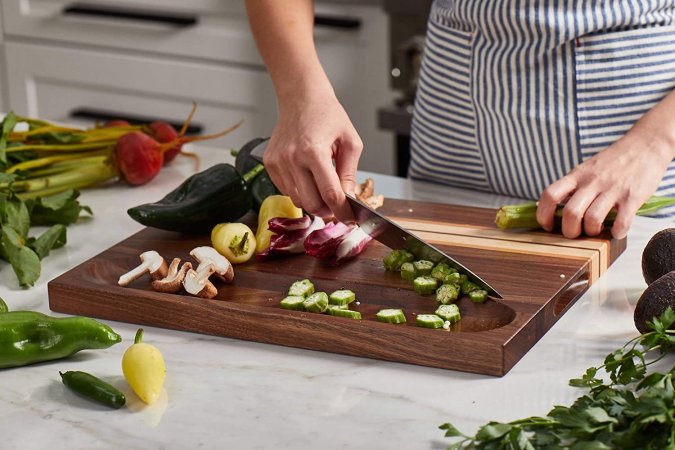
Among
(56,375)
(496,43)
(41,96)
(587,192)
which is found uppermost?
(496,43)

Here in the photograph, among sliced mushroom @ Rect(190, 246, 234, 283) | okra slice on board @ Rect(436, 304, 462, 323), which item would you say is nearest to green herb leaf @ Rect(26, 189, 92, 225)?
sliced mushroom @ Rect(190, 246, 234, 283)

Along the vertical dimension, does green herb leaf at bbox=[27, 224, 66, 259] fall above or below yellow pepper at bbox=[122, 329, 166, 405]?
below

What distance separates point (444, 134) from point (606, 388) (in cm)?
91

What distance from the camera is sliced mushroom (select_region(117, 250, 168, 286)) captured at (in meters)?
1.44

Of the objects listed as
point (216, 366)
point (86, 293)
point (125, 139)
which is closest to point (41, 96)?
point (125, 139)

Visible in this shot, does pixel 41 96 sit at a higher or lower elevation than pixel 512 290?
lower

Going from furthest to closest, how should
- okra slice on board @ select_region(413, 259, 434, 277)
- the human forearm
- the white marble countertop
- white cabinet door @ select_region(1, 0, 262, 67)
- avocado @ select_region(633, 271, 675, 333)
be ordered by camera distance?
white cabinet door @ select_region(1, 0, 262, 67)
the human forearm
okra slice on board @ select_region(413, 259, 434, 277)
avocado @ select_region(633, 271, 675, 333)
the white marble countertop

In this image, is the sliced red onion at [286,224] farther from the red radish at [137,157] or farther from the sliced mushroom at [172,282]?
the red radish at [137,157]

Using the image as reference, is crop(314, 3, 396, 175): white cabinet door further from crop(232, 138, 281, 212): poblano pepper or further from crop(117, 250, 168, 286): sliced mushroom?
crop(117, 250, 168, 286): sliced mushroom

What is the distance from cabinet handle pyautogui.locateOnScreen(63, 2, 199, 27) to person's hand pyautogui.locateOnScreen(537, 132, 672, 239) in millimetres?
1982

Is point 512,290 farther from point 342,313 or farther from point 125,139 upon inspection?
point 125,139

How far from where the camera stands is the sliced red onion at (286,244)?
1.53 meters

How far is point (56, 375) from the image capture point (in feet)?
4.08

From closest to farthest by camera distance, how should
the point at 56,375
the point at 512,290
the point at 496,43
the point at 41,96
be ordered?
the point at 56,375 → the point at 512,290 → the point at 496,43 → the point at 41,96
